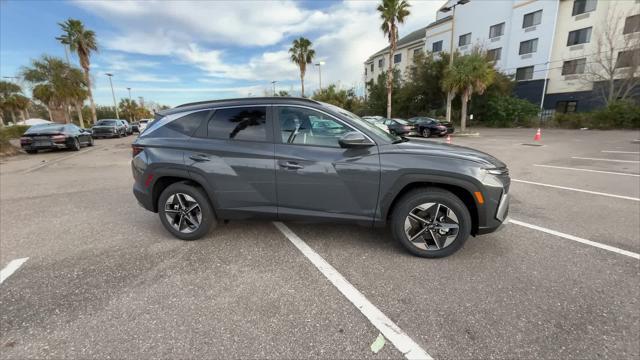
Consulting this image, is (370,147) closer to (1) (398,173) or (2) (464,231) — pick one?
(1) (398,173)

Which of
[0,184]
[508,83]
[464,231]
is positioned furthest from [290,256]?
[508,83]

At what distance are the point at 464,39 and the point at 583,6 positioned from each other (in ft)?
40.4

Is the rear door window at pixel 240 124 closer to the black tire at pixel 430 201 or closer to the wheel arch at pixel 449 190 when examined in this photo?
the wheel arch at pixel 449 190

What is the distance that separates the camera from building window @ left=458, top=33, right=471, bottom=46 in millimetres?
36775

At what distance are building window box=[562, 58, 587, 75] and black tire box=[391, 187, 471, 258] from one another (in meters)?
36.7

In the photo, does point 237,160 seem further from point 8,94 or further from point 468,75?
point 8,94

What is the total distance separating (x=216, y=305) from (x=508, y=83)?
34.3 m

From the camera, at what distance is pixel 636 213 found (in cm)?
437

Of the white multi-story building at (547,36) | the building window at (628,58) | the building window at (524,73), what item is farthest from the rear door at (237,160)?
the building window at (524,73)

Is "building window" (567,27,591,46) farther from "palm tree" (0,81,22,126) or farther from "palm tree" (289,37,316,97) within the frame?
"palm tree" (0,81,22,126)

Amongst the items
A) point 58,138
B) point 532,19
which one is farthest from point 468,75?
point 58,138

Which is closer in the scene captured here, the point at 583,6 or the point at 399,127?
the point at 399,127

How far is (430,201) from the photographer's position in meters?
2.89

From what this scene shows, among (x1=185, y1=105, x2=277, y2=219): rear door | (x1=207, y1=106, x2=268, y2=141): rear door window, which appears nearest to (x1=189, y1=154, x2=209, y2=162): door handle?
(x1=185, y1=105, x2=277, y2=219): rear door
